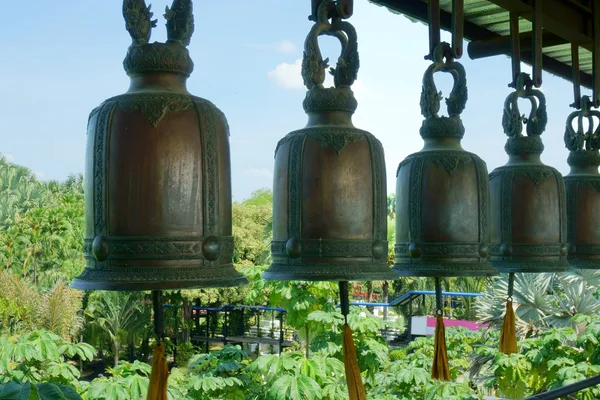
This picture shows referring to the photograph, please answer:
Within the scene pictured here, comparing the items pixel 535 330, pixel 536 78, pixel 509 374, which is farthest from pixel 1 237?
pixel 536 78

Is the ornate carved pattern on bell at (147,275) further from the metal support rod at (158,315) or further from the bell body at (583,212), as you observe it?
the bell body at (583,212)

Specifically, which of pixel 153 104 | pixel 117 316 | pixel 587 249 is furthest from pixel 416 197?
pixel 117 316

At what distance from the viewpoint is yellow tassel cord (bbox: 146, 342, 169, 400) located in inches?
58.8

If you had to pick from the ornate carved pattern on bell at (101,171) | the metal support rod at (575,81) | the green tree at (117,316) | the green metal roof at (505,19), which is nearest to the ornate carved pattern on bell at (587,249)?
the metal support rod at (575,81)

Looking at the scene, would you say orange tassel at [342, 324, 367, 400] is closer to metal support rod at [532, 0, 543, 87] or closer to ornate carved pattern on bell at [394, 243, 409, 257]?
ornate carved pattern on bell at [394, 243, 409, 257]

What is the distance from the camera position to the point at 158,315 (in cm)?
151

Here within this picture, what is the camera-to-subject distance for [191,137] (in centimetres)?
154

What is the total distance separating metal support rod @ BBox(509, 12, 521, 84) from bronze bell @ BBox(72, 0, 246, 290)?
57.1 inches

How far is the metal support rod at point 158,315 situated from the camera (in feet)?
4.88

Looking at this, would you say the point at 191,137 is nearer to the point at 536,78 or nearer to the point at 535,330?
the point at 536,78

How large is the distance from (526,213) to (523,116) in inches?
13.2

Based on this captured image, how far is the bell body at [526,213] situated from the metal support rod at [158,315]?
4.62 feet

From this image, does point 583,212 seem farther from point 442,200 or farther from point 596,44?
point 442,200

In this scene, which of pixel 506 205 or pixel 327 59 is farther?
pixel 506 205
